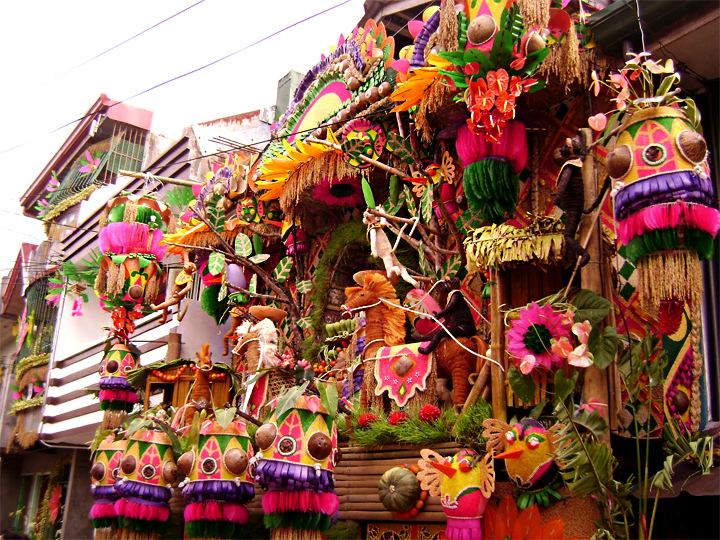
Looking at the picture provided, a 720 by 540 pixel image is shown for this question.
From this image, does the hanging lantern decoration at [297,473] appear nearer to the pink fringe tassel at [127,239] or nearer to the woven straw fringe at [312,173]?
the woven straw fringe at [312,173]

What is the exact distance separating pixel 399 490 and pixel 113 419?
23.6 ft

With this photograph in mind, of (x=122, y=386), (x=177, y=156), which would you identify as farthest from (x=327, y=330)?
(x=177, y=156)

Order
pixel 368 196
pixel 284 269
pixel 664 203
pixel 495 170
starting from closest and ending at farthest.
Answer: pixel 664 203, pixel 495 170, pixel 368 196, pixel 284 269

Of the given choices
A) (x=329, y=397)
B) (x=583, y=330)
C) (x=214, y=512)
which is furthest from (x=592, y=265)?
(x=214, y=512)

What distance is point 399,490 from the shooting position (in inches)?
322

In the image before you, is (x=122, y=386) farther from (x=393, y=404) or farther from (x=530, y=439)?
(x=530, y=439)

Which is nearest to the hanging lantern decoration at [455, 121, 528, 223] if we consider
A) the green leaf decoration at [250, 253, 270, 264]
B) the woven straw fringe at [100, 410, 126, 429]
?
the green leaf decoration at [250, 253, 270, 264]

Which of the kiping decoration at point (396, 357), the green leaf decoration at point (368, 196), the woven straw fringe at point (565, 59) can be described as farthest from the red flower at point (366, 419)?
the woven straw fringe at point (565, 59)

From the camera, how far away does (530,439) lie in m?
7.28

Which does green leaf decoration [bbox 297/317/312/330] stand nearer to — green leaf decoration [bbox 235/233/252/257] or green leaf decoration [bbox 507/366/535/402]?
green leaf decoration [bbox 235/233/252/257]

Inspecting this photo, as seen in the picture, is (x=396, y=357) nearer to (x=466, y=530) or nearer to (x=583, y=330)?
(x=466, y=530)

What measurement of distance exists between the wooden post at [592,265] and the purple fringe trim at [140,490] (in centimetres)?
503

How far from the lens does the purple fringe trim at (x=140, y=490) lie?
9.22m

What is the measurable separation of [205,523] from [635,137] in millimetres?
5690
